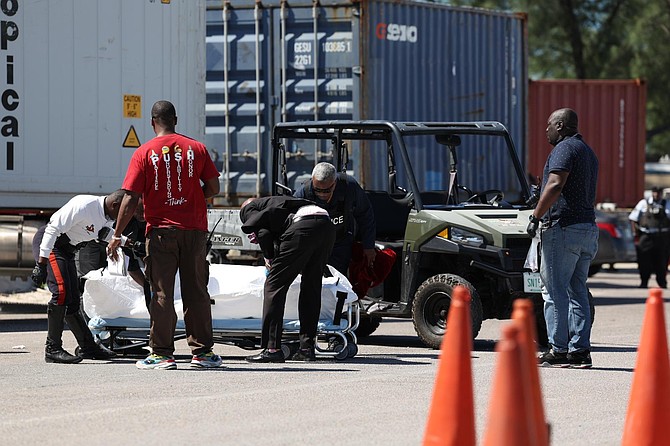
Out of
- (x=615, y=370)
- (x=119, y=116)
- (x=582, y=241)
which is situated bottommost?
(x=615, y=370)

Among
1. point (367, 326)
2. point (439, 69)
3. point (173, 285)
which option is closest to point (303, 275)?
point (173, 285)

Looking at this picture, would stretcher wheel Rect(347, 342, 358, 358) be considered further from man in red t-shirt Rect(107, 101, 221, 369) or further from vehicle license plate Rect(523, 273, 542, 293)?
vehicle license plate Rect(523, 273, 542, 293)

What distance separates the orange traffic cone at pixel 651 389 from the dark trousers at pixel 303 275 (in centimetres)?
431

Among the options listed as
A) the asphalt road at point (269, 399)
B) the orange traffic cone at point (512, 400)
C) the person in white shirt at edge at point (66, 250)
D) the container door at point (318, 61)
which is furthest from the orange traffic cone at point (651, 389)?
the container door at point (318, 61)

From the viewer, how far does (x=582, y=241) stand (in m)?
10.4

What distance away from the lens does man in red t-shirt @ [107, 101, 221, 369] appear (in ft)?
32.8

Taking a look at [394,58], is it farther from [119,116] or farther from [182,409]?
[182,409]

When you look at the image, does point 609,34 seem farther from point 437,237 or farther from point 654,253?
point 437,237

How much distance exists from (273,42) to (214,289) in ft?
24.1

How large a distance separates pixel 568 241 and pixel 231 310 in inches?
106

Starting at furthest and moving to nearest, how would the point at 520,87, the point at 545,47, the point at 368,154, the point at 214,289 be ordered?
1. the point at 545,47
2. the point at 520,87
3. the point at 368,154
4. the point at 214,289

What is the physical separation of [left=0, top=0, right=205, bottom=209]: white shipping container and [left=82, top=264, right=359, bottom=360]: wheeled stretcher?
412 centimetres

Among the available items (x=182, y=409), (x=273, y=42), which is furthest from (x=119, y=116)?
(x=182, y=409)

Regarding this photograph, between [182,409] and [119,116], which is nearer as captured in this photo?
[182,409]
